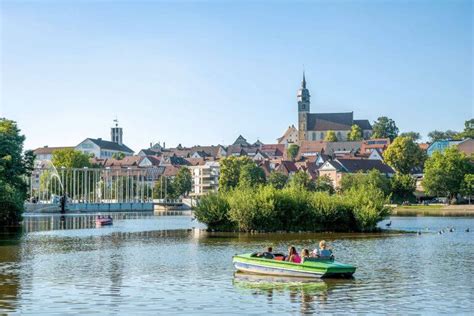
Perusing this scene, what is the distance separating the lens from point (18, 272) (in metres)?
46.5

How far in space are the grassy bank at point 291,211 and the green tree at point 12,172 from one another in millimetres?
22096

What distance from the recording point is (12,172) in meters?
98.4

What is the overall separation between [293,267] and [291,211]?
118ft

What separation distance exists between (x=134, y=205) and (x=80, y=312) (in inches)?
5873

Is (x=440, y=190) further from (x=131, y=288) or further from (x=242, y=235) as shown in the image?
(x=131, y=288)

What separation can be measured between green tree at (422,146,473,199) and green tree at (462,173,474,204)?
56.5 inches

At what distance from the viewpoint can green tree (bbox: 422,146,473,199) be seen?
573 feet

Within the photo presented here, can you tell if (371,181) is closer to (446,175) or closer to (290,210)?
(446,175)

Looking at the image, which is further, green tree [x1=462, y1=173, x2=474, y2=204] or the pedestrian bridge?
green tree [x1=462, y1=173, x2=474, y2=204]

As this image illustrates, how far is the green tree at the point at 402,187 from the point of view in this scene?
180 metres

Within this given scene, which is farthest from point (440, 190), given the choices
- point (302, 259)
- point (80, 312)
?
point (80, 312)

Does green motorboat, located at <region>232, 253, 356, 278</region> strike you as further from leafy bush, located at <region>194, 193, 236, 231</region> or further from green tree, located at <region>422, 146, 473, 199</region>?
green tree, located at <region>422, 146, 473, 199</region>

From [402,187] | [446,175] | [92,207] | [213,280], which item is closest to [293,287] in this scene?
[213,280]

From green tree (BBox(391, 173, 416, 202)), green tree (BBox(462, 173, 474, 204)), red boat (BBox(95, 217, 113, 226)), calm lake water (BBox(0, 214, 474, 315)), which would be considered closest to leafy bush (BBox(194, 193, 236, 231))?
calm lake water (BBox(0, 214, 474, 315))
